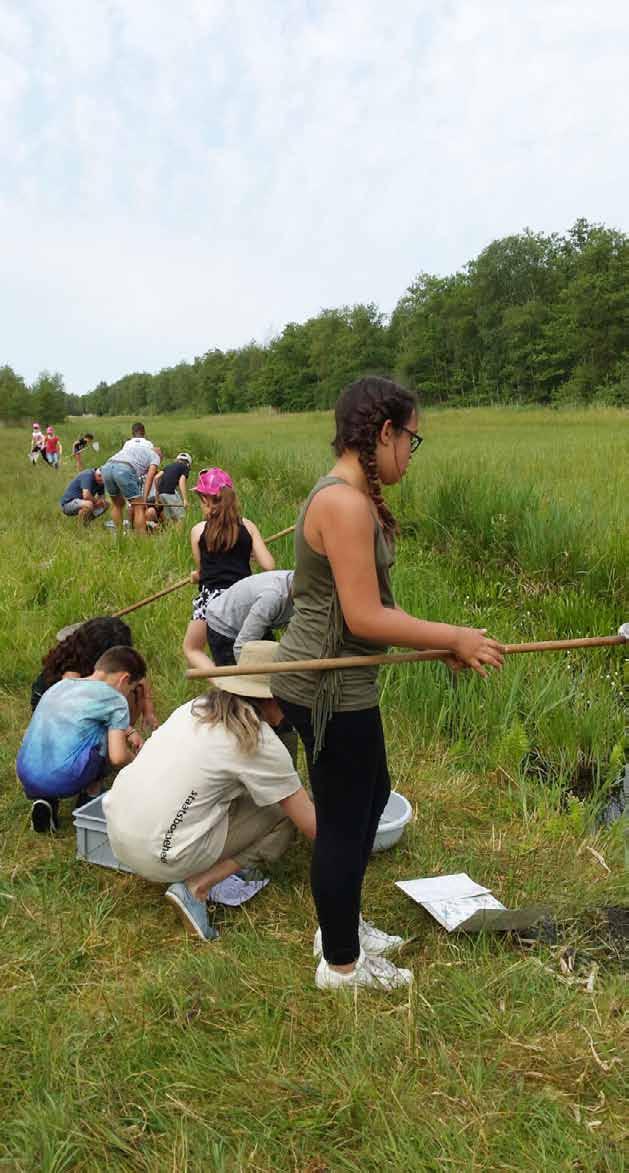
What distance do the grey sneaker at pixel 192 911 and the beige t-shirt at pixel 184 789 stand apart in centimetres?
5

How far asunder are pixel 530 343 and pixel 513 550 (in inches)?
1556

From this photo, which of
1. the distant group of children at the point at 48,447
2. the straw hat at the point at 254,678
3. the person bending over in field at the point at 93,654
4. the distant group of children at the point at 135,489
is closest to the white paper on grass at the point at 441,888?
the straw hat at the point at 254,678

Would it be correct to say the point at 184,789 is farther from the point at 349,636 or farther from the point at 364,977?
the point at 349,636

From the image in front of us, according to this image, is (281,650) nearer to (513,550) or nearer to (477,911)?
(477,911)

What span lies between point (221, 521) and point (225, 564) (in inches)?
10.1

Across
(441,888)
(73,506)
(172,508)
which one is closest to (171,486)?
(172,508)

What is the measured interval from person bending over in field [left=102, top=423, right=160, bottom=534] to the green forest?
2901 centimetres

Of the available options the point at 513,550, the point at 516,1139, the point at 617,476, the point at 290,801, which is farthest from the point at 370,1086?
the point at 617,476

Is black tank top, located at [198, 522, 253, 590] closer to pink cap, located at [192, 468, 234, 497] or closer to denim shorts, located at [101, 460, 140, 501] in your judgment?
pink cap, located at [192, 468, 234, 497]

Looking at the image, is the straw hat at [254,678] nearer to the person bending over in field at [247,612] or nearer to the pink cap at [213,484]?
the person bending over in field at [247,612]

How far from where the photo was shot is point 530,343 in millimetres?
42531

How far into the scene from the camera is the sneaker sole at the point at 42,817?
3.21 meters

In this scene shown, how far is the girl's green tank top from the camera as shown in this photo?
6.49ft

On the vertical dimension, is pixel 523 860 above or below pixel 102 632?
below
